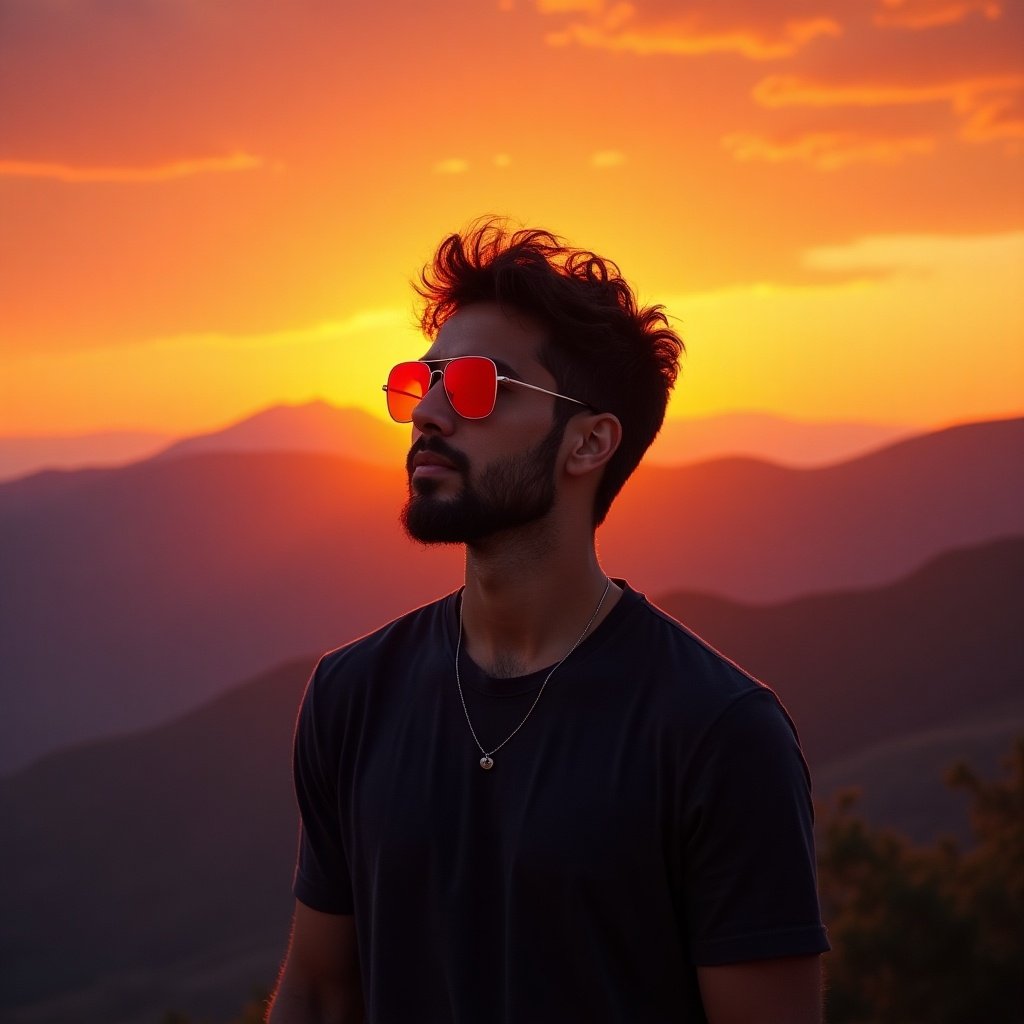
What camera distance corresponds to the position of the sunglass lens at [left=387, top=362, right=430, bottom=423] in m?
2.75

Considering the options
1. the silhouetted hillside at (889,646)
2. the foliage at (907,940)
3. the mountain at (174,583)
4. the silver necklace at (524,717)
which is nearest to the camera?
the silver necklace at (524,717)

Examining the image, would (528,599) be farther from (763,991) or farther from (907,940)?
(907,940)

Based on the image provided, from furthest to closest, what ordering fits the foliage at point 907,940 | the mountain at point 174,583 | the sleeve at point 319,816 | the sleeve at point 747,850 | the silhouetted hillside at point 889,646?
the mountain at point 174,583
the silhouetted hillside at point 889,646
the foliage at point 907,940
the sleeve at point 319,816
the sleeve at point 747,850

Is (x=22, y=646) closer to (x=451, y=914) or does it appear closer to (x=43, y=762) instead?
(x=43, y=762)

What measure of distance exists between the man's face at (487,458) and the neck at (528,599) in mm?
65

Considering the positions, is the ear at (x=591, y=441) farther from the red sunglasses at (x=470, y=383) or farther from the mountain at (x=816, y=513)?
the mountain at (x=816, y=513)

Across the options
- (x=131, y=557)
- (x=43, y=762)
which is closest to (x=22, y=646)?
(x=43, y=762)

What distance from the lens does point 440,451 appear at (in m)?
2.66

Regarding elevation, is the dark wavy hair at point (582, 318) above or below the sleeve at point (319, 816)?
above

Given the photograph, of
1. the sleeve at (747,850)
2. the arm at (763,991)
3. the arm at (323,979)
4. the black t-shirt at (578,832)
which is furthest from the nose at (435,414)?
the arm at (763,991)

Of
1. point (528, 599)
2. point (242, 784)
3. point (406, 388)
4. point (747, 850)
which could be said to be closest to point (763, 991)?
point (747, 850)

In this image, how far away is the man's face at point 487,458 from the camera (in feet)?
8.46

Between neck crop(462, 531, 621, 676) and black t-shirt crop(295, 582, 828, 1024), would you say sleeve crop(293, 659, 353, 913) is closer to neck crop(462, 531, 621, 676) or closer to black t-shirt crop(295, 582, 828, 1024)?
black t-shirt crop(295, 582, 828, 1024)

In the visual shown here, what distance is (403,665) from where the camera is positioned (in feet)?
8.89
